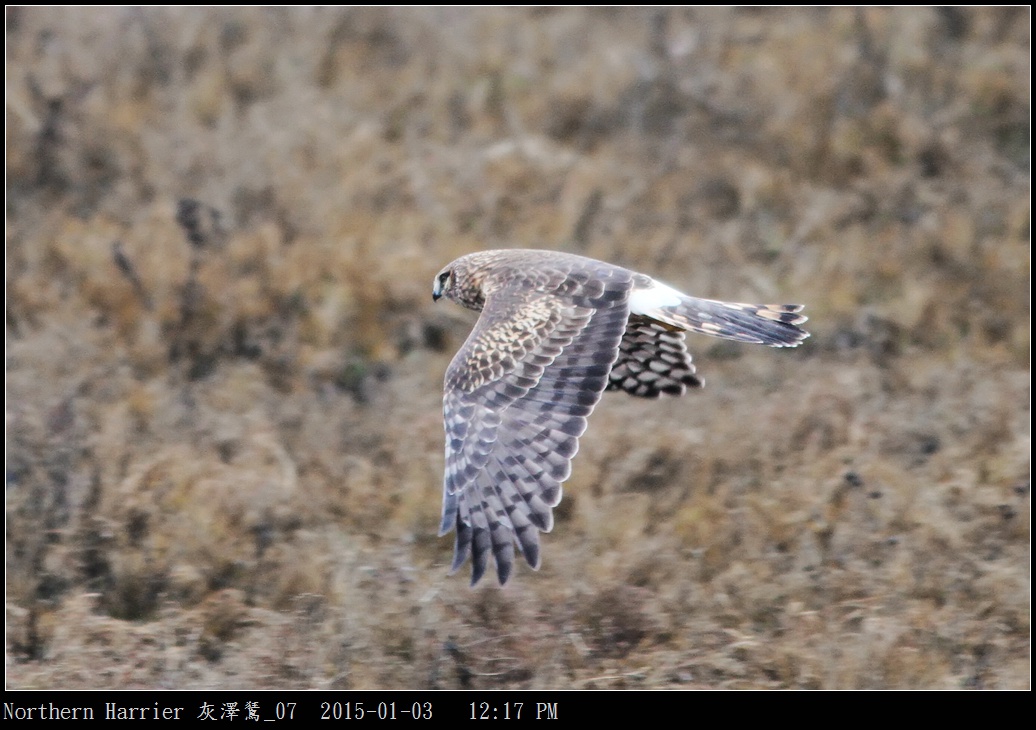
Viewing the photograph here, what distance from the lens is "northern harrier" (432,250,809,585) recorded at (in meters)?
4.62

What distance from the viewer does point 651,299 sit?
5.57 metres

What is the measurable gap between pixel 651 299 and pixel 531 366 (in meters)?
0.81

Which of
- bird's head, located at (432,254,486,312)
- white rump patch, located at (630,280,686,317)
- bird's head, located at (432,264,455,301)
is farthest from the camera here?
bird's head, located at (432,264,455,301)

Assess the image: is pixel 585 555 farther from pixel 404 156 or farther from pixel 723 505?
pixel 404 156

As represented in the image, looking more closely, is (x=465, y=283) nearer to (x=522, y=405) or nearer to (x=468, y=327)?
(x=522, y=405)

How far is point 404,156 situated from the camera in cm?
928

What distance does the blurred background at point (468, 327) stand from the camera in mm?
5270

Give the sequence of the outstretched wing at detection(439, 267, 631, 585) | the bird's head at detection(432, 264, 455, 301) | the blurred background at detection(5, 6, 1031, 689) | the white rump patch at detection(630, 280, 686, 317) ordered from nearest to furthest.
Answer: the outstretched wing at detection(439, 267, 631, 585) → the blurred background at detection(5, 6, 1031, 689) → the white rump patch at detection(630, 280, 686, 317) → the bird's head at detection(432, 264, 455, 301)

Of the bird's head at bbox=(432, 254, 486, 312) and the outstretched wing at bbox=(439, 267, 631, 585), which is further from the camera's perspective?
the bird's head at bbox=(432, 254, 486, 312)

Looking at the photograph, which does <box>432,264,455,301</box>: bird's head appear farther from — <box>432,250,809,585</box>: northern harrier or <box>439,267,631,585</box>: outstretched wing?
<box>439,267,631,585</box>: outstretched wing

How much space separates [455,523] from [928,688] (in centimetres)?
194

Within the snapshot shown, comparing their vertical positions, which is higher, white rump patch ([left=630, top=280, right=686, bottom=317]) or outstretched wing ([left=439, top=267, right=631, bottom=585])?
white rump patch ([left=630, top=280, right=686, bottom=317])

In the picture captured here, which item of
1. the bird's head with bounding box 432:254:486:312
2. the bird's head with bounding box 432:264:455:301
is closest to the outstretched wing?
the bird's head with bounding box 432:254:486:312

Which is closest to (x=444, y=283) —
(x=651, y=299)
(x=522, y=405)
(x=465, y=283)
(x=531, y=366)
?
(x=465, y=283)
